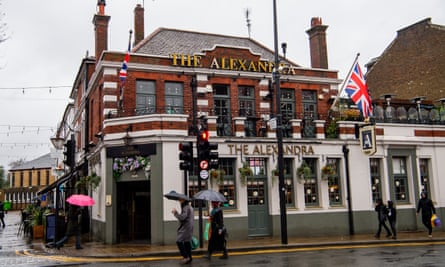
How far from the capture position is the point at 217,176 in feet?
59.5

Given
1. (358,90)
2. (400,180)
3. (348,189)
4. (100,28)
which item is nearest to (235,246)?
(348,189)

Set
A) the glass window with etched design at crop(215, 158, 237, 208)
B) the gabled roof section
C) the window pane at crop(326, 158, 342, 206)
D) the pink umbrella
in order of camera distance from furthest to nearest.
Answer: the gabled roof section < the window pane at crop(326, 158, 342, 206) < the glass window with etched design at crop(215, 158, 237, 208) < the pink umbrella

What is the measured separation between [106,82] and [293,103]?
900 cm

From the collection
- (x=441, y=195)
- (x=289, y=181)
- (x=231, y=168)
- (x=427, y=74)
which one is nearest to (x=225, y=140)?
(x=231, y=168)

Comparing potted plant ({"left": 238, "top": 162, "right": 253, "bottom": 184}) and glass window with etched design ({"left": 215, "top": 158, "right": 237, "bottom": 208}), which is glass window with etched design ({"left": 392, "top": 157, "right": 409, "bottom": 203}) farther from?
glass window with etched design ({"left": 215, "top": 158, "right": 237, "bottom": 208})

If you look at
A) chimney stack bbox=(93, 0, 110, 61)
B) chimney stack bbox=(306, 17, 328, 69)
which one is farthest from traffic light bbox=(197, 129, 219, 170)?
chimney stack bbox=(306, 17, 328, 69)

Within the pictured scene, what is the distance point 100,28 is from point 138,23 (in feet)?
Result: 13.8

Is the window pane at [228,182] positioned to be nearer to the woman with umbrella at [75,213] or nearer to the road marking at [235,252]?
the road marking at [235,252]

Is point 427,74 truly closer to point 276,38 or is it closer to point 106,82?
point 276,38

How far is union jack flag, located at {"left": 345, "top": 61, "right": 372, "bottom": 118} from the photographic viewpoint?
1967 centimetres

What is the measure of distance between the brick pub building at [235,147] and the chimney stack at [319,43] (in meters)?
1.50

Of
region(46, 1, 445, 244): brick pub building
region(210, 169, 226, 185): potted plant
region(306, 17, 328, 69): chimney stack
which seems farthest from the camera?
region(306, 17, 328, 69): chimney stack

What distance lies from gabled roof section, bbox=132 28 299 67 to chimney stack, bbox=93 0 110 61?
1.55 metres

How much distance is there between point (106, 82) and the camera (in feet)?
62.0
